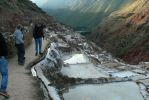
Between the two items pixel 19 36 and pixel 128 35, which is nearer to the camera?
pixel 19 36

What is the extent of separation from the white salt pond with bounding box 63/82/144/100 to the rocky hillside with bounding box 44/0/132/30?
10076cm

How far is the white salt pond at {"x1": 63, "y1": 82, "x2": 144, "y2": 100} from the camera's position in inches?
598

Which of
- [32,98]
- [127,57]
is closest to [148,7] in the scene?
[127,57]

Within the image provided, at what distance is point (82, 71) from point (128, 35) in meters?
44.0

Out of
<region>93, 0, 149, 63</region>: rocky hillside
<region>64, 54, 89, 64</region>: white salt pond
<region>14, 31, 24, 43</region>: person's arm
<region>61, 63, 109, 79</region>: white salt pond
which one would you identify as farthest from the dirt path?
<region>93, 0, 149, 63</region>: rocky hillside

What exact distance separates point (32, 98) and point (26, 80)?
244 centimetres

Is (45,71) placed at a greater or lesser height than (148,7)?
lesser

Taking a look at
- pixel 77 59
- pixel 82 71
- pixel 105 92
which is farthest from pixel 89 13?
pixel 105 92

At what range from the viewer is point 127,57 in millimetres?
50562

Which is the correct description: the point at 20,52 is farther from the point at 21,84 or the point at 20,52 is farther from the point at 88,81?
the point at 21,84

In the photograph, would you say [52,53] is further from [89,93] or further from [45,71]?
[89,93]

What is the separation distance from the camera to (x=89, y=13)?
145750mm

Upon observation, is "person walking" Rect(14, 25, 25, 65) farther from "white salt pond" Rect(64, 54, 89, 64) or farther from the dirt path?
"white salt pond" Rect(64, 54, 89, 64)

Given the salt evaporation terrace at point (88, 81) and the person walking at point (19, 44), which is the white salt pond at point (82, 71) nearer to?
the salt evaporation terrace at point (88, 81)
